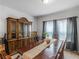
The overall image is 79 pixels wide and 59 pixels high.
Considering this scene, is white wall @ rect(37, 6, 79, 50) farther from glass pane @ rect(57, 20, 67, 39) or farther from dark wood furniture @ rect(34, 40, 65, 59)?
dark wood furniture @ rect(34, 40, 65, 59)

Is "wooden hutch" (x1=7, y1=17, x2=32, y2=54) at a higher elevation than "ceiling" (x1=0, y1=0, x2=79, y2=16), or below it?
below

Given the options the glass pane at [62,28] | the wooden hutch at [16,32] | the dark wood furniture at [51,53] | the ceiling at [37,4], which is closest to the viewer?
the dark wood furniture at [51,53]

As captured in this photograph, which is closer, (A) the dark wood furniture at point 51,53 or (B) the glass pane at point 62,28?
(A) the dark wood furniture at point 51,53

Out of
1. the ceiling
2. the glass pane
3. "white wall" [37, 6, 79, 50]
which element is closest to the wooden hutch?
the ceiling

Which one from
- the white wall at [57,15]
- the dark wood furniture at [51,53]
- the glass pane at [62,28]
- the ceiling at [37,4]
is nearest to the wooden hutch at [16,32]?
the ceiling at [37,4]

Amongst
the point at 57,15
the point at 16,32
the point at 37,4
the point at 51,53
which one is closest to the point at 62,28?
the point at 57,15

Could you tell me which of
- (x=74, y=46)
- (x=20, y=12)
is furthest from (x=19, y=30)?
(x=74, y=46)

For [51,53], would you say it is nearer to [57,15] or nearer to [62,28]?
[62,28]

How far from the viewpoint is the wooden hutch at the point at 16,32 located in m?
4.12

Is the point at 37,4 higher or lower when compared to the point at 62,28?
higher

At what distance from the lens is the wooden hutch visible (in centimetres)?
412

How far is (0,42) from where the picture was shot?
146 inches

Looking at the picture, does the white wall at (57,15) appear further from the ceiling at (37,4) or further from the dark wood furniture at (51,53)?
the dark wood furniture at (51,53)

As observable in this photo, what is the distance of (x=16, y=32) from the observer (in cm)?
445
